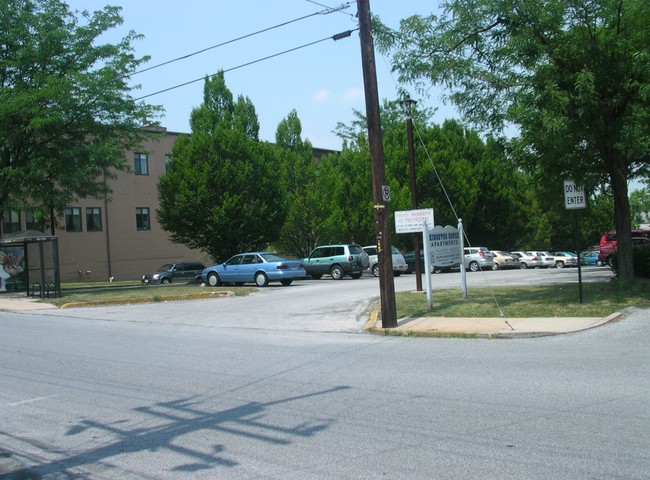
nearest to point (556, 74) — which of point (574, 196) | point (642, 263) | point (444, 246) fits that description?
point (574, 196)

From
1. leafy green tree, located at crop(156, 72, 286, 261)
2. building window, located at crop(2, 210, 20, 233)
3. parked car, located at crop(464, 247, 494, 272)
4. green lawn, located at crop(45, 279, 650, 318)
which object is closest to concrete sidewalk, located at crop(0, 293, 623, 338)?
green lawn, located at crop(45, 279, 650, 318)

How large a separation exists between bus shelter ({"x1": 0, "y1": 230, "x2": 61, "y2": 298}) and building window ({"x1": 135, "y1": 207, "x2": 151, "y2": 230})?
64.1 ft

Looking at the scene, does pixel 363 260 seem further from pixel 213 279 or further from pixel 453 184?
pixel 453 184

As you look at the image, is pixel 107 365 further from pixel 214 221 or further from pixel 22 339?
pixel 214 221

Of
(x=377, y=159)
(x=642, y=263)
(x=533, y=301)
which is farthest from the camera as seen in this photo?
Result: (x=642, y=263)

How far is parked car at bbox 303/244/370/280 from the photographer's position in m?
31.3

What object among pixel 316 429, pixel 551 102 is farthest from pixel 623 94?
pixel 316 429

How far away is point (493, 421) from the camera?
5.82 m

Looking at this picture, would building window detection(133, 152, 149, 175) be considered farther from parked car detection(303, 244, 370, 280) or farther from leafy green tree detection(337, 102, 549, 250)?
parked car detection(303, 244, 370, 280)

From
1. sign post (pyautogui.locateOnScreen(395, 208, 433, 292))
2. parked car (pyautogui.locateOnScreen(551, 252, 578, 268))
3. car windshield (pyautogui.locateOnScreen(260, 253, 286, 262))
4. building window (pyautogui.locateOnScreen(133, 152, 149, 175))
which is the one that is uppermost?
building window (pyautogui.locateOnScreen(133, 152, 149, 175))

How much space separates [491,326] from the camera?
11.8m

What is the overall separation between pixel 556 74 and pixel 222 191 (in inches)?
857

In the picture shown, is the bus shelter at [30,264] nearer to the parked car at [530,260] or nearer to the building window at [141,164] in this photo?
the building window at [141,164]

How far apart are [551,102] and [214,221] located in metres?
21.9
